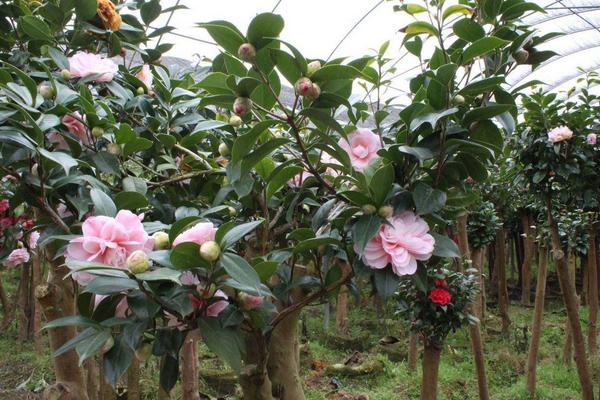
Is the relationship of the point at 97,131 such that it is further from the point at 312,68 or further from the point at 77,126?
the point at 312,68

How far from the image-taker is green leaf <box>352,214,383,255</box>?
0.67 m

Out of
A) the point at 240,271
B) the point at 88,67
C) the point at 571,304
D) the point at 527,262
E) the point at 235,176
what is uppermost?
the point at 88,67

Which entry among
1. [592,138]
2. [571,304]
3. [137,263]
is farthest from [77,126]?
[571,304]

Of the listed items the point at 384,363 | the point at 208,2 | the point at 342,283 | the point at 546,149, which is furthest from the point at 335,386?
the point at 342,283

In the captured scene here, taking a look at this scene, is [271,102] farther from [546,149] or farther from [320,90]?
[546,149]

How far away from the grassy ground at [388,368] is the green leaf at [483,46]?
2927 millimetres

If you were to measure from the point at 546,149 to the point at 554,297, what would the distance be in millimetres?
5631

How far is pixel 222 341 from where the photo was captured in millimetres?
632

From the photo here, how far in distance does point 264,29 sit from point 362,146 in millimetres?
280

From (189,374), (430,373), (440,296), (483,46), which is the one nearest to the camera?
(483,46)

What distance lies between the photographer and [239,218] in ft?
3.29

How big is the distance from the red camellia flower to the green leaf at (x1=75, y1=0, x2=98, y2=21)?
1899 mm

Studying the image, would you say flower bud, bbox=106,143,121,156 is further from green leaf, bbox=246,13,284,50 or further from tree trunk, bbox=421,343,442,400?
tree trunk, bbox=421,343,442,400

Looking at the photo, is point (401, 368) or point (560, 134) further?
point (401, 368)
